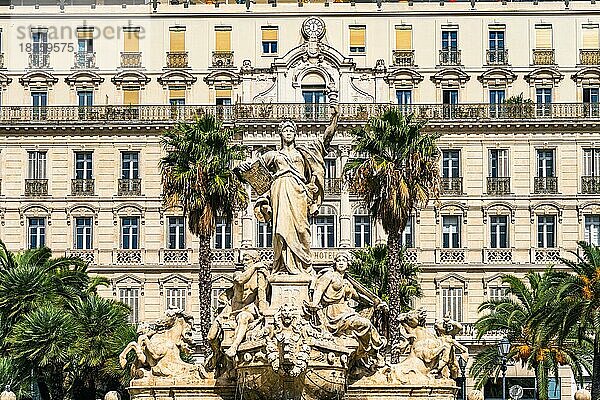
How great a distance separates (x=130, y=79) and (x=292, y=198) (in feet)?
183

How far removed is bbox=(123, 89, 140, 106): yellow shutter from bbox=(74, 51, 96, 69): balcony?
2.61 m

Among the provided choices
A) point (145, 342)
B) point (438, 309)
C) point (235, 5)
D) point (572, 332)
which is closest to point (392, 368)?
point (145, 342)

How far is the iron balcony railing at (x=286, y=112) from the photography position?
288 feet

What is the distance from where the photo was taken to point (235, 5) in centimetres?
9150

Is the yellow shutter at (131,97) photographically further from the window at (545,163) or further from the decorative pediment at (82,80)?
the window at (545,163)

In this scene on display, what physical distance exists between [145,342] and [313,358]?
4.55m

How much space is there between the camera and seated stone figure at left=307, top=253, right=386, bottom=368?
35.1 metres

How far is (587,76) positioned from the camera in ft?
296

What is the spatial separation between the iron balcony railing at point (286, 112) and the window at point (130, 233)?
5643 mm

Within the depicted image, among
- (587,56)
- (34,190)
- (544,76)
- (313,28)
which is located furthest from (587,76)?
(34,190)

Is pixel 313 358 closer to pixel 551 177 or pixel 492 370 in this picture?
pixel 492 370

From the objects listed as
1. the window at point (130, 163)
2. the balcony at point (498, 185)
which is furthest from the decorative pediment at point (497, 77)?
the window at point (130, 163)

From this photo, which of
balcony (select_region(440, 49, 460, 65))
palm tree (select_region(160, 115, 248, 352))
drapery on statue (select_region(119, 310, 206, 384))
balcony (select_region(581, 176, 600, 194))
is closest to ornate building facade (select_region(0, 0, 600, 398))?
balcony (select_region(581, 176, 600, 194))

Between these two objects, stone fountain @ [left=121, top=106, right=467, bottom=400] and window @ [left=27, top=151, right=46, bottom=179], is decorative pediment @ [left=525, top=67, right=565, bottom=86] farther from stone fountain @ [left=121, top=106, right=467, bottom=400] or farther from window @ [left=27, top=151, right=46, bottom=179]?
stone fountain @ [left=121, top=106, right=467, bottom=400]
